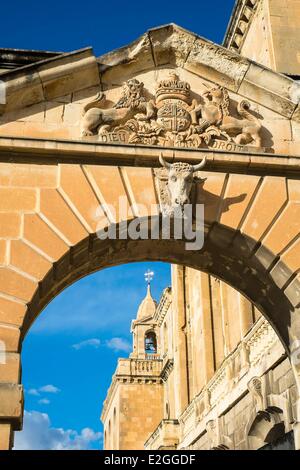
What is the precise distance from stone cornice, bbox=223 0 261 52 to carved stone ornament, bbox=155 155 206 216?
12.2 m

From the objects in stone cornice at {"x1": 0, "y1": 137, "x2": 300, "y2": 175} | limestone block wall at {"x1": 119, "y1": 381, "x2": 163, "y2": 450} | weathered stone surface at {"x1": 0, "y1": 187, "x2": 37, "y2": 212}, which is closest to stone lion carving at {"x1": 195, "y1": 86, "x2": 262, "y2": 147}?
stone cornice at {"x1": 0, "y1": 137, "x2": 300, "y2": 175}

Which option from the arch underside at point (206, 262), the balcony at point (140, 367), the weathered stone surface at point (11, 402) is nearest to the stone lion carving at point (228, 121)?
the arch underside at point (206, 262)

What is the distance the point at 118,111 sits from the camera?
10.2m

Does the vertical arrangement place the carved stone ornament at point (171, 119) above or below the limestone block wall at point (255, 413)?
above

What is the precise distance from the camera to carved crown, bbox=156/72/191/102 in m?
10.4

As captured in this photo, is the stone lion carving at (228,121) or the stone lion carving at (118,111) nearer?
the stone lion carving at (118,111)

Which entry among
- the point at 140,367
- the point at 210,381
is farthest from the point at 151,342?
the point at 210,381

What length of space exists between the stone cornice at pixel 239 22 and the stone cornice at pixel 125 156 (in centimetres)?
1161

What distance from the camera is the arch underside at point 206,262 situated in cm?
959

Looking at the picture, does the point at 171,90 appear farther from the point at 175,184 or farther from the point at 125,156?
the point at 175,184

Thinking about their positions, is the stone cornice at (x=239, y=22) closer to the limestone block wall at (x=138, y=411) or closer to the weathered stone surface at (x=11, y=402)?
the weathered stone surface at (x=11, y=402)

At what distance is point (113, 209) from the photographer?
31.1 feet

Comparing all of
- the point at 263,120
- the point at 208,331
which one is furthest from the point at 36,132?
the point at 208,331
